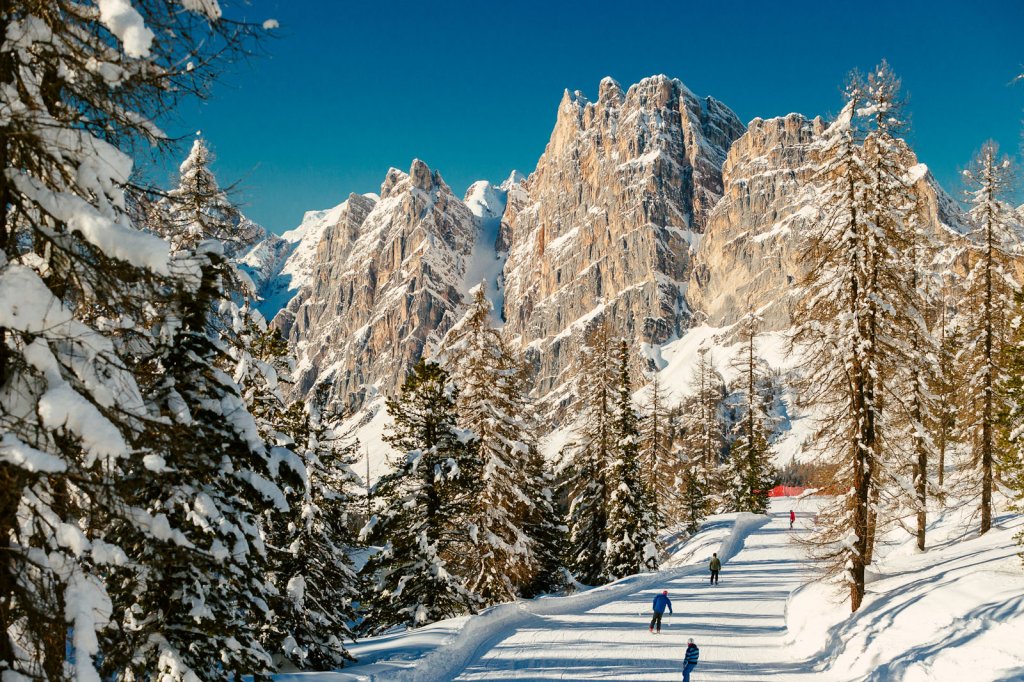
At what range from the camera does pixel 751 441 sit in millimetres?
47969

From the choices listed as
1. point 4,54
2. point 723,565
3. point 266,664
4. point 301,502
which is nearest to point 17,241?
point 4,54

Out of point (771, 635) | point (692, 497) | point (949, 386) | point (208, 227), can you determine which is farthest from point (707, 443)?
point (208, 227)

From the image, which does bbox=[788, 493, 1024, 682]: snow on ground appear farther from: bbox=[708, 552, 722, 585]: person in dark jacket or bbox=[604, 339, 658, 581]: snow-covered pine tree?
bbox=[604, 339, 658, 581]: snow-covered pine tree

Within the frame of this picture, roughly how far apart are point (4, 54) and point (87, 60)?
471 mm

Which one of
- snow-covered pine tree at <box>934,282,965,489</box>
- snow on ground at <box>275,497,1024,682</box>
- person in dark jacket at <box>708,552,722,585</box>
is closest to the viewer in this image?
snow on ground at <box>275,497,1024,682</box>

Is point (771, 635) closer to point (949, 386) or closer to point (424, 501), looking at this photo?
point (424, 501)

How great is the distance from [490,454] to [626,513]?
438 inches

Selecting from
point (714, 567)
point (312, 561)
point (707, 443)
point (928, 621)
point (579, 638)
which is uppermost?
point (707, 443)

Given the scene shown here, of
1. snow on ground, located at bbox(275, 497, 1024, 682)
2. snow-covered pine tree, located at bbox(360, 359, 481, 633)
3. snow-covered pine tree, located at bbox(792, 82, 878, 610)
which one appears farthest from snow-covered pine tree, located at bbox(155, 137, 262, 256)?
snow-covered pine tree, located at bbox(792, 82, 878, 610)

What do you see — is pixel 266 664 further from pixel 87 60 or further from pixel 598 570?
pixel 598 570

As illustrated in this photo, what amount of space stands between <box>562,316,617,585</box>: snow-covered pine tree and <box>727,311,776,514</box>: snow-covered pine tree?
690 inches

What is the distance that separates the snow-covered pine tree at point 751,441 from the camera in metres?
47.2

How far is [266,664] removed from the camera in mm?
10258

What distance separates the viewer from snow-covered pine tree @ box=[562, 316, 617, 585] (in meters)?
31.8
